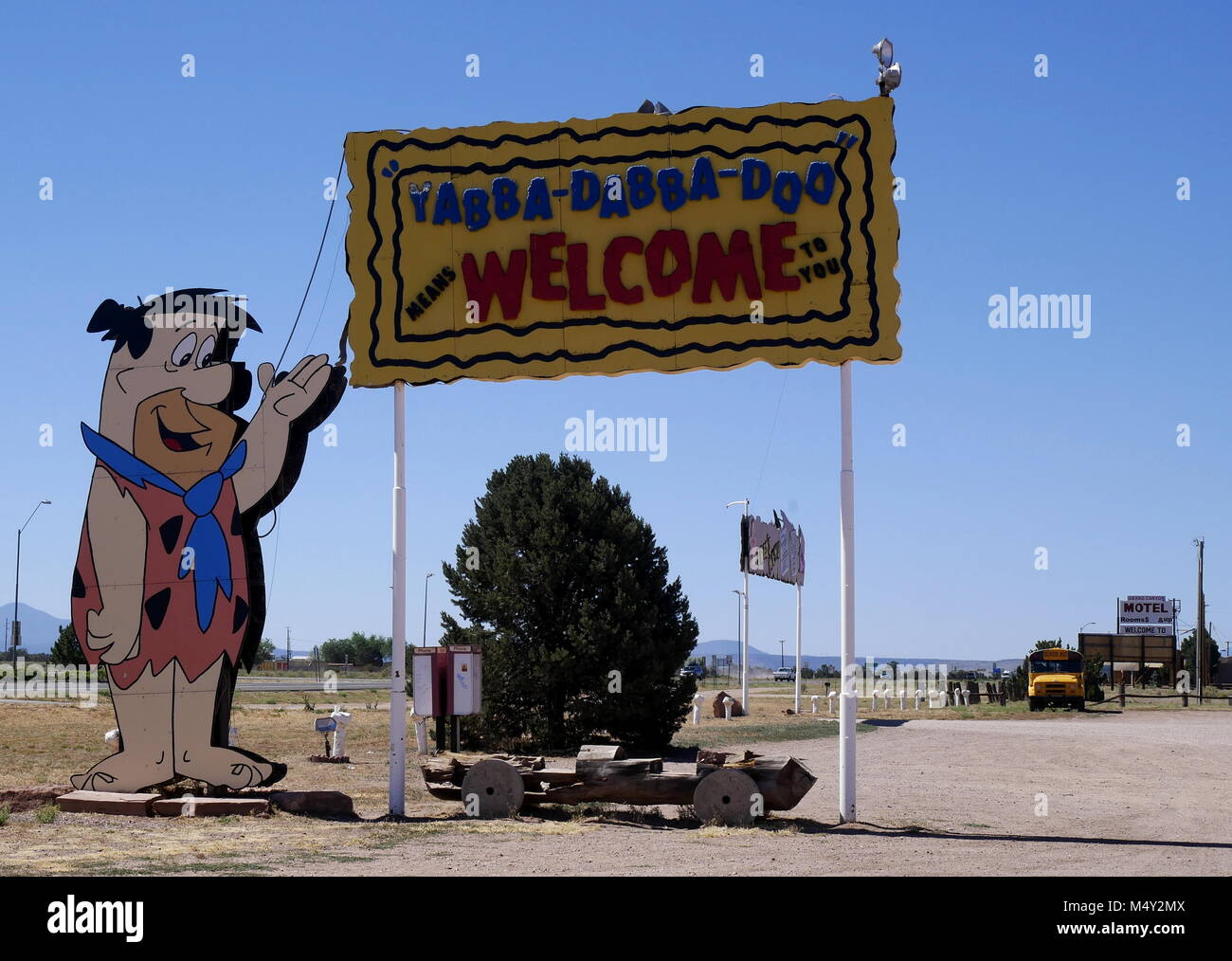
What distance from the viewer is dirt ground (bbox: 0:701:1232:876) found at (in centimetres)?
1139

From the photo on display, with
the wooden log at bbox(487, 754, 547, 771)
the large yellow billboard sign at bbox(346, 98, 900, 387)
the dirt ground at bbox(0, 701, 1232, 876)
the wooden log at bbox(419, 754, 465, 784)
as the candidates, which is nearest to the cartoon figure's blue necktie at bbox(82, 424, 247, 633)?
the large yellow billboard sign at bbox(346, 98, 900, 387)

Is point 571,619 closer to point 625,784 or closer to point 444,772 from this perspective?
point 444,772

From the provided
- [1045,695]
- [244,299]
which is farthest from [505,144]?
[1045,695]

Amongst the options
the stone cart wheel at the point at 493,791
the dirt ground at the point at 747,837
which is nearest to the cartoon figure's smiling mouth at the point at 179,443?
the dirt ground at the point at 747,837

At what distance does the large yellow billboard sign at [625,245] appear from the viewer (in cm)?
1517

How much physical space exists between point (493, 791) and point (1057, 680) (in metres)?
38.8

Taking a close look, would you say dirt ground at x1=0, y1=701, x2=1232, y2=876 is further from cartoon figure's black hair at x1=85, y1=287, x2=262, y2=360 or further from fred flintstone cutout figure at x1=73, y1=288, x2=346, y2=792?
cartoon figure's black hair at x1=85, y1=287, x2=262, y2=360

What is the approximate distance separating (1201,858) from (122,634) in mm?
12926

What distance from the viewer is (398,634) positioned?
15297 millimetres

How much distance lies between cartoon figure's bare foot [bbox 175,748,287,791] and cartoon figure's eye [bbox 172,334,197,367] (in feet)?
16.8

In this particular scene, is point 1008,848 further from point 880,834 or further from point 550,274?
point 550,274

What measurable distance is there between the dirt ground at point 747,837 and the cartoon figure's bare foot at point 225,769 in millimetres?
866

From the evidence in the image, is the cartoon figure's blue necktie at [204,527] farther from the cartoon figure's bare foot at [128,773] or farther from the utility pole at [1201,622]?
the utility pole at [1201,622]

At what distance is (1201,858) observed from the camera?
1204 centimetres
